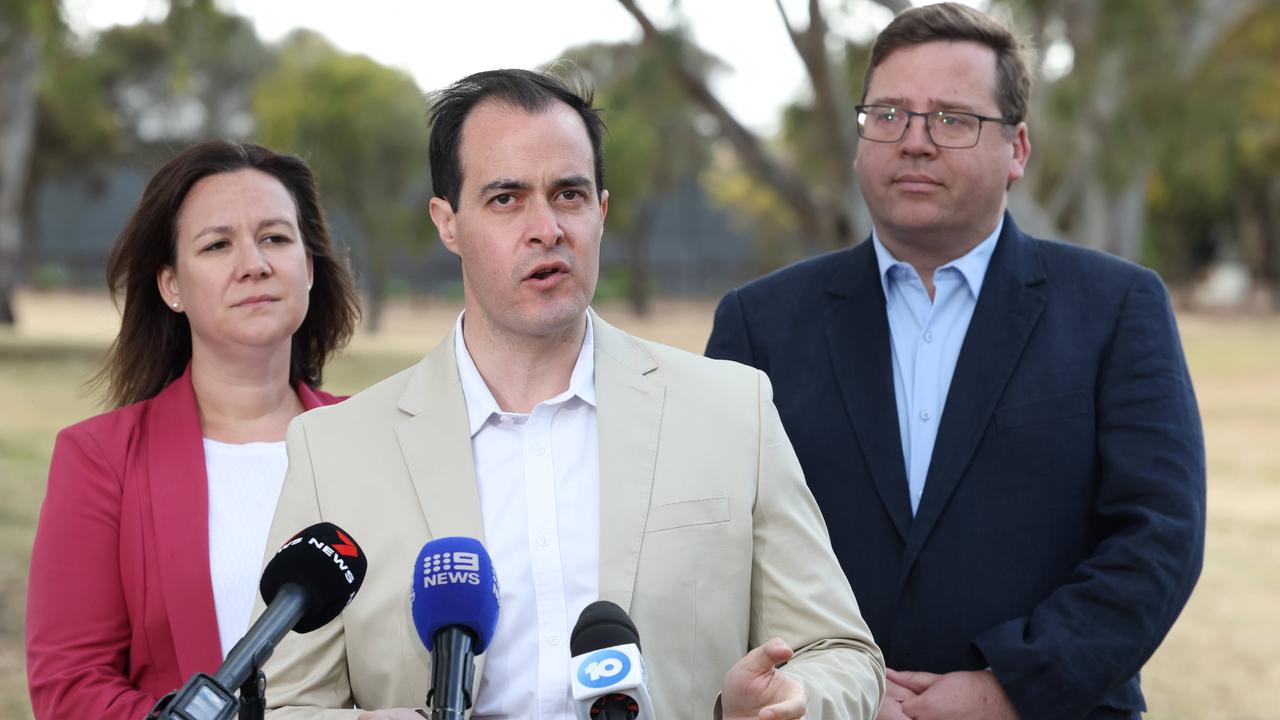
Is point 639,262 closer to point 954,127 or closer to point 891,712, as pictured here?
point 954,127

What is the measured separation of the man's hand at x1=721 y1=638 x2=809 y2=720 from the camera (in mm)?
2363

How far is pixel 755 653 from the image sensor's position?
7.69 feet

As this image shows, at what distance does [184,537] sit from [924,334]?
6.55 feet

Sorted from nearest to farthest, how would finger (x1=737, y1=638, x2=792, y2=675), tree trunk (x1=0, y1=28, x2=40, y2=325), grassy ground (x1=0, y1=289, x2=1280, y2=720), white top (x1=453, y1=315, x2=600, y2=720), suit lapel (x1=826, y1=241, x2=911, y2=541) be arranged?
1. finger (x1=737, y1=638, x2=792, y2=675)
2. white top (x1=453, y1=315, x2=600, y2=720)
3. suit lapel (x1=826, y1=241, x2=911, y2=541)
4. grassy ground (x1=0, y1=289, x2=1280, y2=720)
5. tree trunk (x1=0, y1=28, x2=40, y2=325)

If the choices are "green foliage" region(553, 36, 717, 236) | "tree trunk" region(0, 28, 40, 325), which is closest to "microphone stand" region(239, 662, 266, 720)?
"green foliage" region(553, 36, 717, 236)

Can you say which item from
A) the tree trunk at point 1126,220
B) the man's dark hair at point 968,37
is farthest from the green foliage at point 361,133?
the man's dark hair at point 968,37

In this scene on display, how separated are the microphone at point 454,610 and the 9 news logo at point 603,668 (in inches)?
6.7

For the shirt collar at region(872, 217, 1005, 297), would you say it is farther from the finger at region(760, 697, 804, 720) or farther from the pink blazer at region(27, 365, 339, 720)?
the pink blazer at region(27, 365, 339, 720)

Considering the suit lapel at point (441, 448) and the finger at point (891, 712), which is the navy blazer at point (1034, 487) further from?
the suit lapel at point (441, 448)

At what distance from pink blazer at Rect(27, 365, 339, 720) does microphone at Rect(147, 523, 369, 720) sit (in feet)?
4.68

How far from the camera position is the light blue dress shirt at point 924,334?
12.1 feet

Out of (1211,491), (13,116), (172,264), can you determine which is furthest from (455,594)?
(13,116)

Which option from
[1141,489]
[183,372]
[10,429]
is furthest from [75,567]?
[10,429]

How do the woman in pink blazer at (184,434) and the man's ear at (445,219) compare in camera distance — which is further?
the woman in pink blazer at (184,434)
